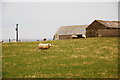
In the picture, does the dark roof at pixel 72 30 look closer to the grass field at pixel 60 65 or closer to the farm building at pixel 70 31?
the farm building at pixel 70 31

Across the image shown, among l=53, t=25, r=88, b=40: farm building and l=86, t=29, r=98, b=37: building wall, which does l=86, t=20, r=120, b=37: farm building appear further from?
l=53, t=25, r=88, b=40: farm building

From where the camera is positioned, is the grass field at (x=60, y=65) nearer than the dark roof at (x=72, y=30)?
Yes

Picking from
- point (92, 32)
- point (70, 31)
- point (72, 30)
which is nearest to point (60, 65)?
point (92, 32)

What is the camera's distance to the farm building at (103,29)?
52153 millimetres

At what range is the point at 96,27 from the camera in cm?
5825

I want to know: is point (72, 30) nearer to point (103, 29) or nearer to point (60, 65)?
point (103, 29)

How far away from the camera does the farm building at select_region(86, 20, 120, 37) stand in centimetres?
5215

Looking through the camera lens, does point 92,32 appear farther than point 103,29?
Yes

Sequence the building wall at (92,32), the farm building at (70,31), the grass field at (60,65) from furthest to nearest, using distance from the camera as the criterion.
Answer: the farm building at (70,31) → the building wall at (92,32) → the grass field at (60,65)

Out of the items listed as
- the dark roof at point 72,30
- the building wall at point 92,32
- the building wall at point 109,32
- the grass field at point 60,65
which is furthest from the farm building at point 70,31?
the grass field at point 60,65

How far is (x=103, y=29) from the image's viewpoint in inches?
2162

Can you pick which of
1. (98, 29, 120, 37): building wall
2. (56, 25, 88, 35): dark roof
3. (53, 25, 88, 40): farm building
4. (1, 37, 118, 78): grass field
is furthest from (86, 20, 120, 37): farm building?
(1, 37, 118, 78): grass field

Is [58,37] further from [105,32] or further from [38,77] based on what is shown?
[38,77]

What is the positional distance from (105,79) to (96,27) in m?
49.1
